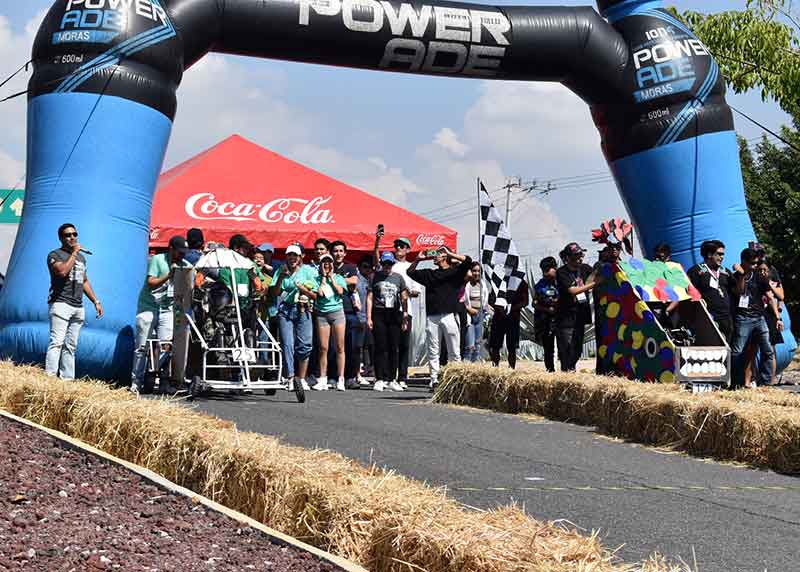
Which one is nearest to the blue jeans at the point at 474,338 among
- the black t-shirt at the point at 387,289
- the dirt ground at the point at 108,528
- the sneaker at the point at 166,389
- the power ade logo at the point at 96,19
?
the black t-shirt at the point at 387,289

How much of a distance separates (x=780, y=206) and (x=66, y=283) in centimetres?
3119

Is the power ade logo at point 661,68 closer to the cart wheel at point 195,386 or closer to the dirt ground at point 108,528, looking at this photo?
the cart wheel at point 195,386

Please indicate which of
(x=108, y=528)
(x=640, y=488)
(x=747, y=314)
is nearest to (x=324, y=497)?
(x=108, y=528)

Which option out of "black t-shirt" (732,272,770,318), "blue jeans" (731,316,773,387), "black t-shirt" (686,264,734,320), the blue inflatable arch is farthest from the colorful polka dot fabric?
the blue inflatable arch

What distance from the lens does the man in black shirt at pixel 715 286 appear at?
12602 millimetres

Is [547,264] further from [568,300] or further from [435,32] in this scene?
[435,32]

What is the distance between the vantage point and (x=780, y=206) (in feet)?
123

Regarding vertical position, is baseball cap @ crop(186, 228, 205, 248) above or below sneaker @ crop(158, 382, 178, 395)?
above

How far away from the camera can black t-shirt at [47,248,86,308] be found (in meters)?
11.0

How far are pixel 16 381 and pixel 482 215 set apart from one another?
9.53m

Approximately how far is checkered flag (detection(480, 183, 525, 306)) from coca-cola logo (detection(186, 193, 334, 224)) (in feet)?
12.4

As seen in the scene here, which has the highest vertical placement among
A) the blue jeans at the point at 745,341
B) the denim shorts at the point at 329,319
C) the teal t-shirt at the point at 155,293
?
the teal t-shirt at the point at 155,293

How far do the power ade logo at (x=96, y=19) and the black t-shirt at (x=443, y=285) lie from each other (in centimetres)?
452

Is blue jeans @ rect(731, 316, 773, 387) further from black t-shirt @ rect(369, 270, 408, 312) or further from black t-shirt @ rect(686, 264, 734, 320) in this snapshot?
black t-shirt @ rect(369, 270, 408, 312)
